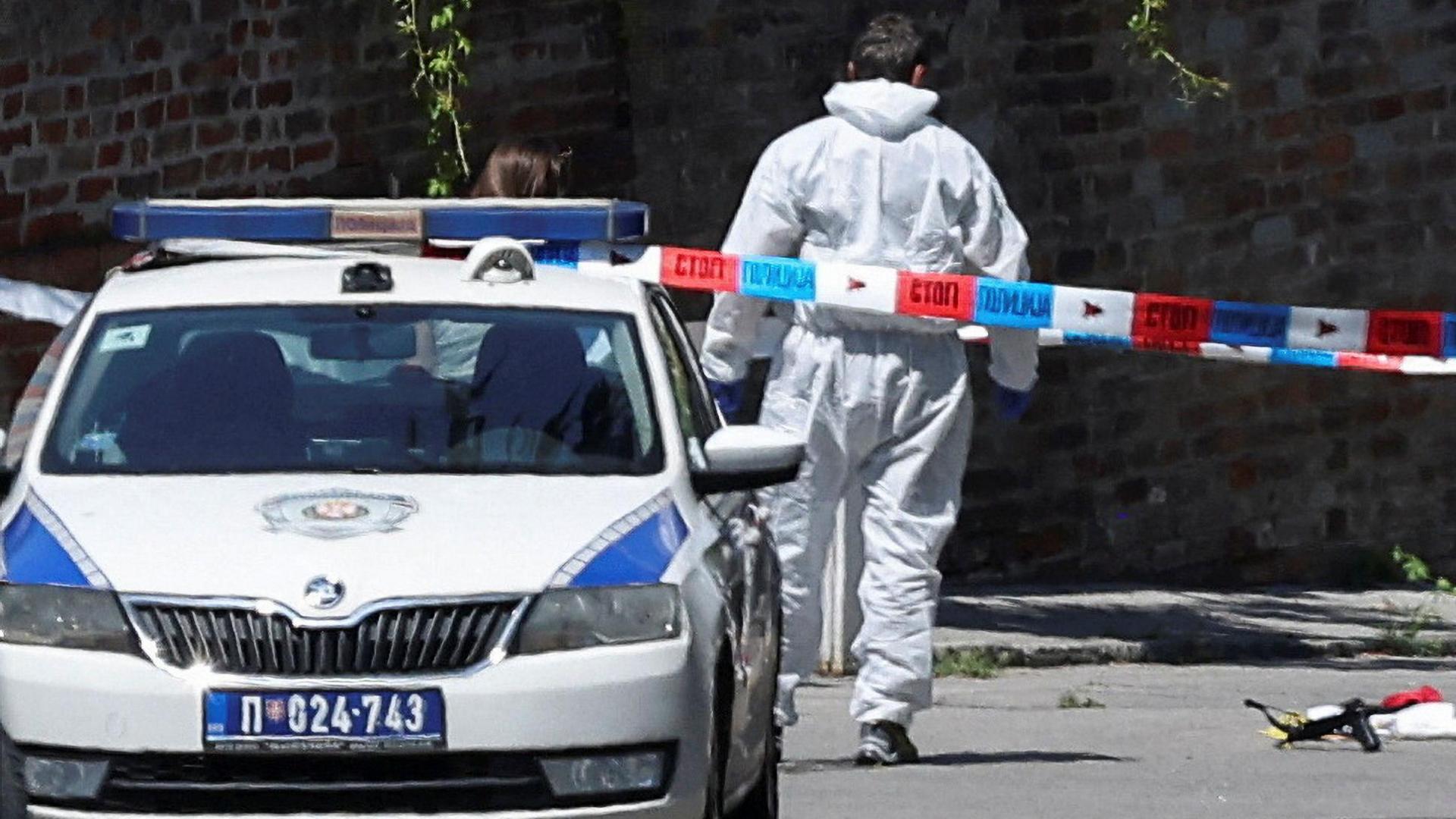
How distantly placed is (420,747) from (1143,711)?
529 cm

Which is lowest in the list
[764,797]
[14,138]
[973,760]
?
[973,760]

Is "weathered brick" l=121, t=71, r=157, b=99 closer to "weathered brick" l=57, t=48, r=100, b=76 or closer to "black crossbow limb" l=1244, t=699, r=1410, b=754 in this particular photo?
"weathered brick" l=57, t=48, r=100, b=76

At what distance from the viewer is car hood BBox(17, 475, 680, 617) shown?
7.11 meters

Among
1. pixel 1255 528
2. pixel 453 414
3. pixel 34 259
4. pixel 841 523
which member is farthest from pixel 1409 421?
pixel 453 414

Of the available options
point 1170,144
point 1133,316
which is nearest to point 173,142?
point 1133,316

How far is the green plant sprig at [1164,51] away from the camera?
14.7m

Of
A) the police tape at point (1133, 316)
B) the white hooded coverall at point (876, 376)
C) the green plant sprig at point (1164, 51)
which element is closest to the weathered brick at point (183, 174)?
the police tape at point (1133, 316)

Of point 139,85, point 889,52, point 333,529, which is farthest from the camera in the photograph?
point 139,85

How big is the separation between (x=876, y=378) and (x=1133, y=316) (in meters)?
2.35

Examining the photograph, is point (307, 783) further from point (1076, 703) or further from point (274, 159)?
point (274, 159)

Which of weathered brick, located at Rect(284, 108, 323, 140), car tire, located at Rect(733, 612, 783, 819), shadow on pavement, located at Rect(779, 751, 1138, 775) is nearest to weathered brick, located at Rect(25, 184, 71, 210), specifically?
weathered brick, located at Rect(284, 108, 323, 140)

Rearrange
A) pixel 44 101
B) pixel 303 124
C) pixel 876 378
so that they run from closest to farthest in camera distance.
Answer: pixel 876 378, pixel 44 101, pixel 303 124

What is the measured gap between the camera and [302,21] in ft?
47.9

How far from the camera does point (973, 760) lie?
10.7 m
